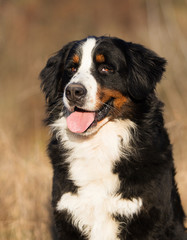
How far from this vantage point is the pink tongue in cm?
322

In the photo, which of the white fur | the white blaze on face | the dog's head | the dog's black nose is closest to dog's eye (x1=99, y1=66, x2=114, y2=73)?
the dog's head

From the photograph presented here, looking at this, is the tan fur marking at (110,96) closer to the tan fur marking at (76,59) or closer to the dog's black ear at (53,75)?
the tan fur marking at (76,59)

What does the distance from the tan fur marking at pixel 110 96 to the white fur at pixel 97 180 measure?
17 centimetres

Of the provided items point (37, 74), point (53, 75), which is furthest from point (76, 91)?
point (37, 74)

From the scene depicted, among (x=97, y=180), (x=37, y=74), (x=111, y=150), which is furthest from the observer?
(x=37, y=74)

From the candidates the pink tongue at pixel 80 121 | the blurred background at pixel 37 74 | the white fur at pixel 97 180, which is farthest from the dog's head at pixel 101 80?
the blurred background at pixel 37 74

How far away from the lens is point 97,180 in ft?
10.5

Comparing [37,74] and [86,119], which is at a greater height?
[37,74]

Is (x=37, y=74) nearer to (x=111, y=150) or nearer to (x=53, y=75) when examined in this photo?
(x=53, y=75)

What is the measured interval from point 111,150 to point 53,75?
0.99 meters

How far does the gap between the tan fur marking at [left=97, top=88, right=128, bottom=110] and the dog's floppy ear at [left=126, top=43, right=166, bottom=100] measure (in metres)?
0.10

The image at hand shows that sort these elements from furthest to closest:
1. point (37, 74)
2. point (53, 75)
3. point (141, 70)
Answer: point (37, 74) < point (53, 75) < point (141, 70)

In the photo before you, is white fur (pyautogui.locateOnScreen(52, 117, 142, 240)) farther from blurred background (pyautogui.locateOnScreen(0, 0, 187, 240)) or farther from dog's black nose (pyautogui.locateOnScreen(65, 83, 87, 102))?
blurred background (pyautogui.locateOnScreen(0, 0, 187, 240))

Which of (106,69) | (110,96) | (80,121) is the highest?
(106,69)
